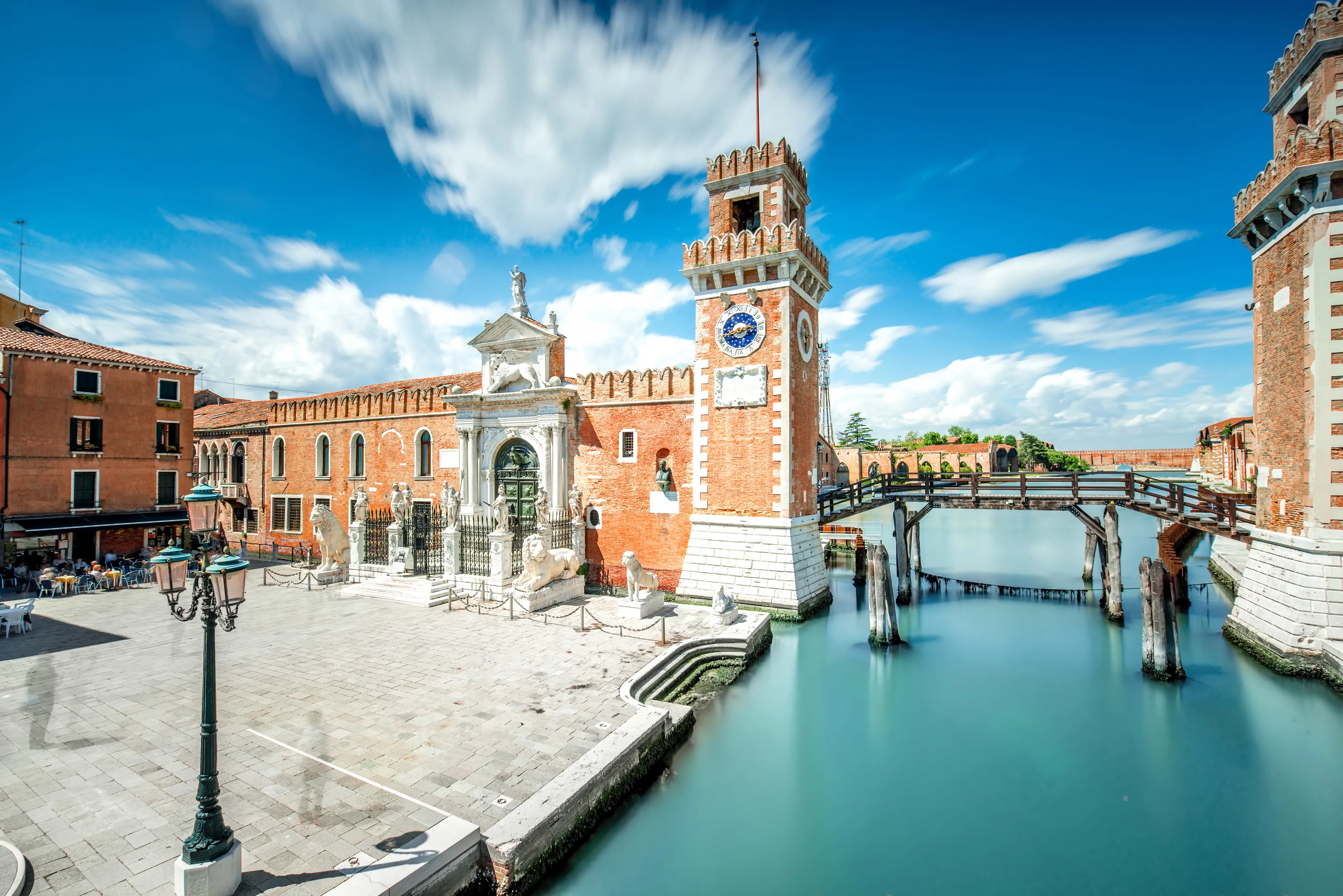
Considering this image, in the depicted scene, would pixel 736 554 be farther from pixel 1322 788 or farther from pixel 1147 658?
pixel 1322 788

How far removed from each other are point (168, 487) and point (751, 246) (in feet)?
76.9

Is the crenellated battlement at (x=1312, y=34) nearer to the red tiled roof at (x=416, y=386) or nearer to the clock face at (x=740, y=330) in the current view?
the clock face at (x=740, y=330)

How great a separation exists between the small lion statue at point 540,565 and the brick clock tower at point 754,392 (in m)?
3.41

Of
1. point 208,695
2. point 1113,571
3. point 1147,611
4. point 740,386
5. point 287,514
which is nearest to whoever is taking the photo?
point 208,695

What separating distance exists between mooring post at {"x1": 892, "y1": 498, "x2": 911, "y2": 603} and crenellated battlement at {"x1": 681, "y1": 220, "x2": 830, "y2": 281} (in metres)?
8.35

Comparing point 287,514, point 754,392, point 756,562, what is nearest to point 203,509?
point 756,562

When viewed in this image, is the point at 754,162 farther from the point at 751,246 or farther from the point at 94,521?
the point at 94,521

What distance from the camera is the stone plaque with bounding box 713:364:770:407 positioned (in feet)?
54.3

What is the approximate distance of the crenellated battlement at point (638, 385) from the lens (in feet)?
60.2

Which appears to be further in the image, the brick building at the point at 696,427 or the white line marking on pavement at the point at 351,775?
the brick building at the point at 696,427

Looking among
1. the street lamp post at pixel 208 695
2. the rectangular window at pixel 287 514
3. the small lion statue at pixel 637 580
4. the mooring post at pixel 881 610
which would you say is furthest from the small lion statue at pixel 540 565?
the rectangular window at pixel 287 514

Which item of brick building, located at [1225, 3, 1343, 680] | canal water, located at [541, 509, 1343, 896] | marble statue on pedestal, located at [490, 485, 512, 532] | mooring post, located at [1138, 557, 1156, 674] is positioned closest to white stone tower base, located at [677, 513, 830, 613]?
canal water, located at [541, 509, 1343, 896]

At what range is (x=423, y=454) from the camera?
2325 centimetres

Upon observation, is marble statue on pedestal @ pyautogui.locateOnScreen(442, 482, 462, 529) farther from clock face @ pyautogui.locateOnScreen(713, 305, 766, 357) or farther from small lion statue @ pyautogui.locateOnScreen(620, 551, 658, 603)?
clock face @ pyautogui.locateOnScreen(713, 305, 766, 357)
